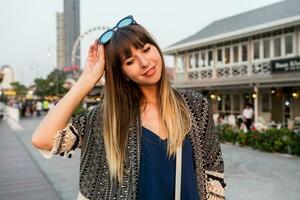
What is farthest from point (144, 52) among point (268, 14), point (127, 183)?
point (268, 14)

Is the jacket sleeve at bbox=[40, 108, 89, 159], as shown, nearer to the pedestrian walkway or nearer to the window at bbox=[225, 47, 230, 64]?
the pedestrian walkway

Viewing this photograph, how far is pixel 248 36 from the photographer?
66.0 ft

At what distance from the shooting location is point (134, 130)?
1.66 m

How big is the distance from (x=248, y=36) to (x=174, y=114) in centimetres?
1926

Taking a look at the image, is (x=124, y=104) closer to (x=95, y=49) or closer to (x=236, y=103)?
(x=95, y=49)

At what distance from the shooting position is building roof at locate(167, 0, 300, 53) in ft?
63.5

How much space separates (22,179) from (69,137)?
20.7 feet

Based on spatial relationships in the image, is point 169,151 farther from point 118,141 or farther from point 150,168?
point 118,141

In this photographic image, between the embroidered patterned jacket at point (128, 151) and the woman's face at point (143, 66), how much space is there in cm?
17

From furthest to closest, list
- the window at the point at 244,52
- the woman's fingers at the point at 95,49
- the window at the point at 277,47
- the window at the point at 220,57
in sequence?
the window at the point at 220,57 < the window at the point at 244,52 < the window at the point at 277,47 < the woman's fingers at the point at 95,49

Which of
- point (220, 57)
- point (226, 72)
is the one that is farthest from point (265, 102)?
point (220, 57)

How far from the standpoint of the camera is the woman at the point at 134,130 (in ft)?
5.22

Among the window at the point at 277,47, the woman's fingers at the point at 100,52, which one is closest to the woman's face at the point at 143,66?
the woman's fingers at the point at 100,52

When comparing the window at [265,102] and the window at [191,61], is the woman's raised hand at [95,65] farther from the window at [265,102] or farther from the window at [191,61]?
the window at [191,61]
